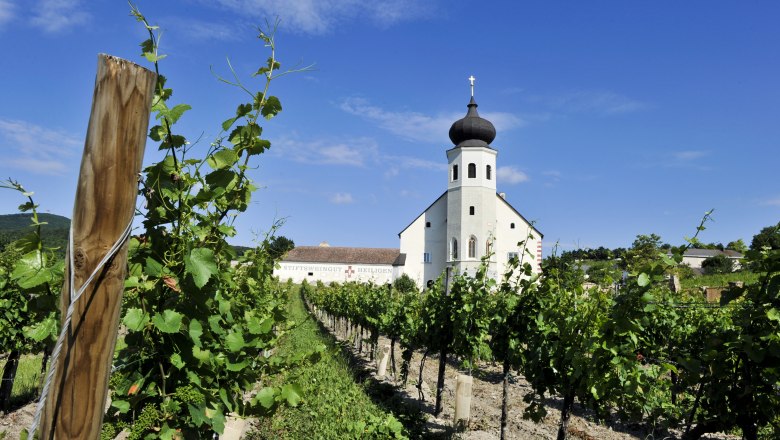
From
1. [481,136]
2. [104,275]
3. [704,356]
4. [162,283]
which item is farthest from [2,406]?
[481,136]

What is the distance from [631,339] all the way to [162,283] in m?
3.61

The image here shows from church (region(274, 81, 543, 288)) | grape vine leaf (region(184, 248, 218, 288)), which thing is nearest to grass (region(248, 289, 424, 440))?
grape vine leaf (region(184, 248, 218, 288))

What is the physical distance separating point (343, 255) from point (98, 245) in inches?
2165

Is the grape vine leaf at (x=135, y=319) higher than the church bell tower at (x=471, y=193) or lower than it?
lower

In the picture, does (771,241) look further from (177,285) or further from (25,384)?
(25,384)

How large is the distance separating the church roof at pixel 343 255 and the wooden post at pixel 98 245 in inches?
2064

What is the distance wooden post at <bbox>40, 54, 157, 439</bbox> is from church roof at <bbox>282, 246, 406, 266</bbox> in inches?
2064

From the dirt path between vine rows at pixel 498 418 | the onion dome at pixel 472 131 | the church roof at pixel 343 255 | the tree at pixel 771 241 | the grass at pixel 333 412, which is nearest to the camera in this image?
the tree at pixel 771 241

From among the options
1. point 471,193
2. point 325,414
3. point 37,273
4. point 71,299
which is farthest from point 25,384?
point 471,193

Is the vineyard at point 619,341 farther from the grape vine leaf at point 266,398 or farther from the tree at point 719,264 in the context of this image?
the tree at point 719,264

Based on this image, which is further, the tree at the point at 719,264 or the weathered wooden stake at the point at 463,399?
the tree at the point at 719,264

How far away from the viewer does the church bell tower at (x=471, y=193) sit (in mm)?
38875

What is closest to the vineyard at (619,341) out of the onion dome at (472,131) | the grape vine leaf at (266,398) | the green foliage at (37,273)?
the grape vine leaf at (266,398)

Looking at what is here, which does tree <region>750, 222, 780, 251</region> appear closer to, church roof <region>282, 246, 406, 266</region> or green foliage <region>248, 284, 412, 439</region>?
green foliage <region>248, 284, 412, 439</region>
